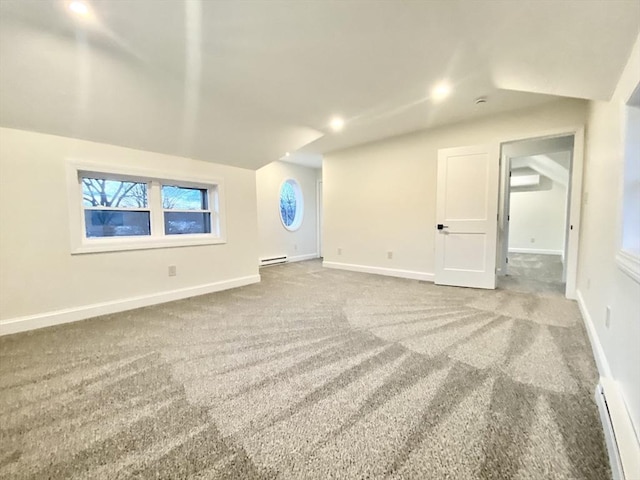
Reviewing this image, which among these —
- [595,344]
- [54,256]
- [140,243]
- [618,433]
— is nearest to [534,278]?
[595,344]

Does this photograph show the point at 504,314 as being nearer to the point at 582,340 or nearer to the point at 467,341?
the point at 582,340

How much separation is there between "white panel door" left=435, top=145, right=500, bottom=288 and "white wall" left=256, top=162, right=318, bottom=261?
3.38 metres

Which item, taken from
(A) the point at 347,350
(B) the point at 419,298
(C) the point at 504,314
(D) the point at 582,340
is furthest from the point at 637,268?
(B) the point at 419,298

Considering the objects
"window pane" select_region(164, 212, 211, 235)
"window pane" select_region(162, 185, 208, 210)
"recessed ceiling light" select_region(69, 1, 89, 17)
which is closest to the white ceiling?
"recessed ceiling light" select_region(69, 1, 89, 17)

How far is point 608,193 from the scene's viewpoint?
1.85 metres

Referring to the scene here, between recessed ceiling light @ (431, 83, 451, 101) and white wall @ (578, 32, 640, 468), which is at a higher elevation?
recessed ceiling light @ (431, 83, 451, 101)

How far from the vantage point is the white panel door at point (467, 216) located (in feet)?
11.6

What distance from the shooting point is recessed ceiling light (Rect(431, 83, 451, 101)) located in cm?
255

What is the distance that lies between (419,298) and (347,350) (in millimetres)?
1606

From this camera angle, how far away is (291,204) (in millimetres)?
6512

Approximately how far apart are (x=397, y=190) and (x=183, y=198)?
319 cm

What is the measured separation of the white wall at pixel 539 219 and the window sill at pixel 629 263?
8026 millimetres

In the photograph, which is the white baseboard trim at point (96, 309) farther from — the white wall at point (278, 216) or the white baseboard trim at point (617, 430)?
the white baseboard trim at point (617, 430)

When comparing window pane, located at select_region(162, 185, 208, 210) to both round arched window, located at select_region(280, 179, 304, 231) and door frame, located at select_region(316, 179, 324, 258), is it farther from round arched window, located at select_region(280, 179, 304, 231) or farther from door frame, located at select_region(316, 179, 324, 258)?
door frame, located at select_region(316, 179, 324, 258)
